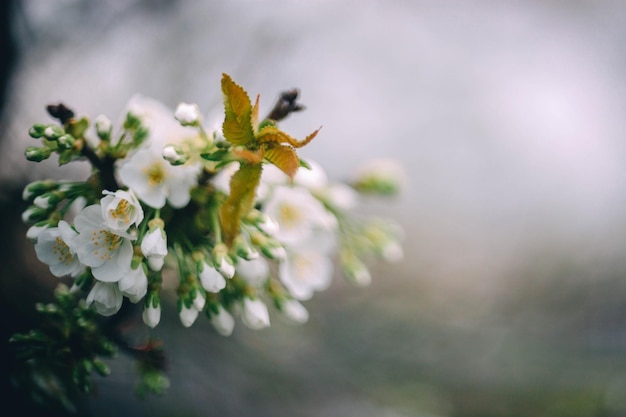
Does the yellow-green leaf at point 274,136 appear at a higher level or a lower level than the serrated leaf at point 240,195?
higher

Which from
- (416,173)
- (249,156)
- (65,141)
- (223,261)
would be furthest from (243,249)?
(416,173)

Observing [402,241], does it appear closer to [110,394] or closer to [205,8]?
[205,8]

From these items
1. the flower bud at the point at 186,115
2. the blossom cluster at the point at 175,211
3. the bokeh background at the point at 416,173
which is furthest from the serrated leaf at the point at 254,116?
the bokeh background at the point at 416,173

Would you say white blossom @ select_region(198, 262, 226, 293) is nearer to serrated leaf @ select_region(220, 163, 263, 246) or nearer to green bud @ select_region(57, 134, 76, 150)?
serrated leaf @ select_region(220, 163, 263, 246)

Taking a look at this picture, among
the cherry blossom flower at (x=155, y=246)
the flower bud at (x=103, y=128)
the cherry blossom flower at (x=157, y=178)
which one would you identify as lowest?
the cherry blossom flower at (x=155, y=246)

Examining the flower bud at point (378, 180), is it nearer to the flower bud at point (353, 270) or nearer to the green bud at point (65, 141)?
the flower bud at point (353, 270)
